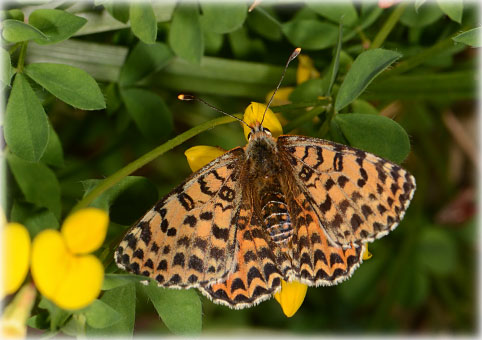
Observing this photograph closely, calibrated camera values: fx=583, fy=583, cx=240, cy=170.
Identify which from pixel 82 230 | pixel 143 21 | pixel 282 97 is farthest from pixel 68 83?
pixel 282 97

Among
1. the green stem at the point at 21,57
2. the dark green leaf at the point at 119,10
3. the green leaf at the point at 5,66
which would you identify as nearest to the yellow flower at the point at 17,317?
the green leaf at the point at 5,66

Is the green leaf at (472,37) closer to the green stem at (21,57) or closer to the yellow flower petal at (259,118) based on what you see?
the yellow flower petal at (259,118)

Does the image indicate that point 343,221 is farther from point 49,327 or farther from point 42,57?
point 42,57

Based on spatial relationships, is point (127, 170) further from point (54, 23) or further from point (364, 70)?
point (364, 70)

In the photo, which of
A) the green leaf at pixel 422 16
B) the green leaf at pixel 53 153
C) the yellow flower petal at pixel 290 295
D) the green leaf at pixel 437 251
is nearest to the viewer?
the yellow flower petal at pixel 290 295

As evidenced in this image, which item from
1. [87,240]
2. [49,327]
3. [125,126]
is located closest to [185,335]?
[49,327]
